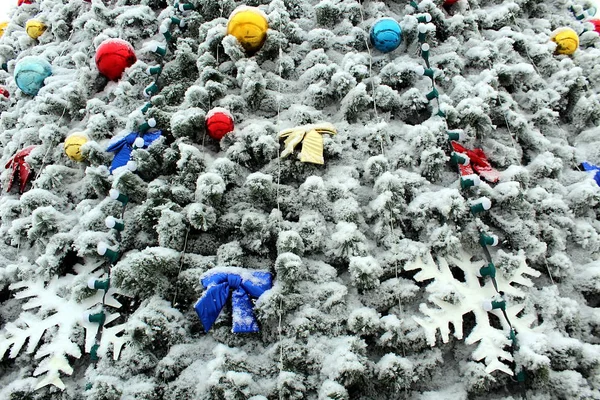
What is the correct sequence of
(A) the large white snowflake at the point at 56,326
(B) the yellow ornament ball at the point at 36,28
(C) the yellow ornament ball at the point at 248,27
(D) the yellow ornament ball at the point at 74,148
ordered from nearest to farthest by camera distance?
(A) the large white snowflake at the point at 56,326 < (D) the yellow ornament ball at the point at 74,148 < (C) the yellow ornament ball at the point at 248,27 < (B) the yellow ornament ball at the point at 36,28

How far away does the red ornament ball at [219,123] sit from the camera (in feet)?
7.88

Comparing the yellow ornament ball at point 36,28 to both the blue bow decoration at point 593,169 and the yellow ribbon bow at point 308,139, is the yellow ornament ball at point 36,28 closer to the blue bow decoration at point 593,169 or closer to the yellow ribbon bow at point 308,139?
the yellow ribbon bow at point 308,139

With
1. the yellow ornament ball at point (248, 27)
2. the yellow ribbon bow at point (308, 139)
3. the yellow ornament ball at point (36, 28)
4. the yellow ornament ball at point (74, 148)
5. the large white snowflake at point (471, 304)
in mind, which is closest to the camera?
the large white snowflake at point (471, 304)

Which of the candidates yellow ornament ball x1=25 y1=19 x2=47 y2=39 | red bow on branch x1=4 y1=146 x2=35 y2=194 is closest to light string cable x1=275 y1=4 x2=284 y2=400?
red bow on branch x1=4 y1=146 x2=35 y2=194

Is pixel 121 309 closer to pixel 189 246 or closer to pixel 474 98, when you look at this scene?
pixel 189 246

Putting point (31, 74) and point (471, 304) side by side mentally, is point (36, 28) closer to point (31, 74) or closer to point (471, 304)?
point (31, 74)

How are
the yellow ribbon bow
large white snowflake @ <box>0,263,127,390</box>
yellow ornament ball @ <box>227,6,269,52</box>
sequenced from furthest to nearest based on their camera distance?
yellow ornament ball @ <box>227,6,269,52</box> < the yellow ribbon bow < large white snowflake @ <box>0,263,127,390</box>

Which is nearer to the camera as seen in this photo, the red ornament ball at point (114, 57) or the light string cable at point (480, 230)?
the light string cable at point (480, 230)

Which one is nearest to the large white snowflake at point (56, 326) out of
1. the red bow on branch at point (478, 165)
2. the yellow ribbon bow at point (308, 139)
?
the yellow ribbon bow at point (308, 139)

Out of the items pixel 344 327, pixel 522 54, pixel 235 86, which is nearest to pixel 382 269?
pixel 344 327

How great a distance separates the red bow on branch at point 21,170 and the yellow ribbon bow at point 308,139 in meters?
1.47

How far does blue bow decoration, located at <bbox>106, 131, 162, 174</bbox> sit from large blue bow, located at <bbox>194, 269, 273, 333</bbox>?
93 cm

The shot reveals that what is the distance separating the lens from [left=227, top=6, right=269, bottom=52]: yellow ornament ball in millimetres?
2709

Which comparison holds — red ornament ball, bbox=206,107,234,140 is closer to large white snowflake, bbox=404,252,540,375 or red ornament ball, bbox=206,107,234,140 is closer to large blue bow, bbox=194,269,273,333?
large blue bow, bbox=194,269,273,333
